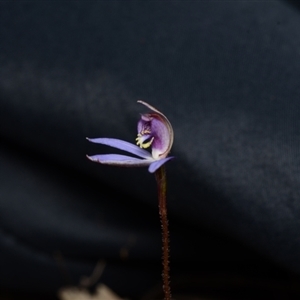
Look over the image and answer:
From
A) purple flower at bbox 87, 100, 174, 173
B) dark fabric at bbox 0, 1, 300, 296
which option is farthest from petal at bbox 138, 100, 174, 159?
dark fabric at bbox 0, 1, 300, 296

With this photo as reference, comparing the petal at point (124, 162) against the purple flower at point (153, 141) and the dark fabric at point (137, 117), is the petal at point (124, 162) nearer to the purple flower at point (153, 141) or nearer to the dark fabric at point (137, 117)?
the purple flower at point (153, 141)

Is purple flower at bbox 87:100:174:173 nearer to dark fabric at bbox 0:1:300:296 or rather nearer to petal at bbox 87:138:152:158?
petal at bbox 87:138:152:158

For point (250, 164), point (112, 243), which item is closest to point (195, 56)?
point (250, 164)

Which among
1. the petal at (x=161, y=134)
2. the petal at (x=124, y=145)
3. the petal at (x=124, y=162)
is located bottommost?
the petal at (x=124, y=162)

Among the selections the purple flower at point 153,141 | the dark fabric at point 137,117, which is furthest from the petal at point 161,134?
the dark fabric at point 137,117

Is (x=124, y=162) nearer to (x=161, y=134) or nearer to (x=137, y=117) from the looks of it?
(x=161, y=134)

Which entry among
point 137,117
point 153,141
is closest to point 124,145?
point 153,141

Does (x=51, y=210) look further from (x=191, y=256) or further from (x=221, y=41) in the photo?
(x=221, y=41)

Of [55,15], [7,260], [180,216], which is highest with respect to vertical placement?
[55,15]

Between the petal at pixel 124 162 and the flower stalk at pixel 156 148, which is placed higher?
the flower stalk at pixel 156 148
